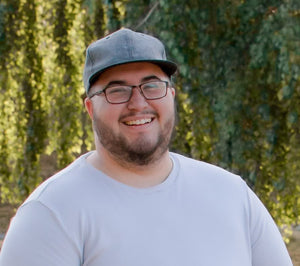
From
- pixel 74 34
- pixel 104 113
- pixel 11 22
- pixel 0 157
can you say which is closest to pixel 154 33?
pixel 74 34

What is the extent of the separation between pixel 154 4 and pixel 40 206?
2.77 metres

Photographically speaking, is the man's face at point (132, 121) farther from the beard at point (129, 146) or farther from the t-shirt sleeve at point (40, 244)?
the t-shirt sleeve at point (40, 244)

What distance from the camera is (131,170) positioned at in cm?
121

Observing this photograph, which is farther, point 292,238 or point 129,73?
point 292,238

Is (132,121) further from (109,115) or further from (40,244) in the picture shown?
(40,244)

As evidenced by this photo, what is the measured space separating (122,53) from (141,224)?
11.2 inches

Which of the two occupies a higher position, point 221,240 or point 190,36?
point 190,36

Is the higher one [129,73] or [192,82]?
[129,73]

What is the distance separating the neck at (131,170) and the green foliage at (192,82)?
Result: 89.9 inches

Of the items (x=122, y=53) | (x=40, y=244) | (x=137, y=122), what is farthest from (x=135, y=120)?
(x=40, y=244)

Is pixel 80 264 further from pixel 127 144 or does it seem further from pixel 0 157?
pixel 0 157

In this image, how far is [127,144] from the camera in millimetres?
1196

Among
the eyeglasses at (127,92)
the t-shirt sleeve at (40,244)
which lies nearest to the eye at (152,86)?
the eyeglasses at (127,92)

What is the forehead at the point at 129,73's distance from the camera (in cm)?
120
